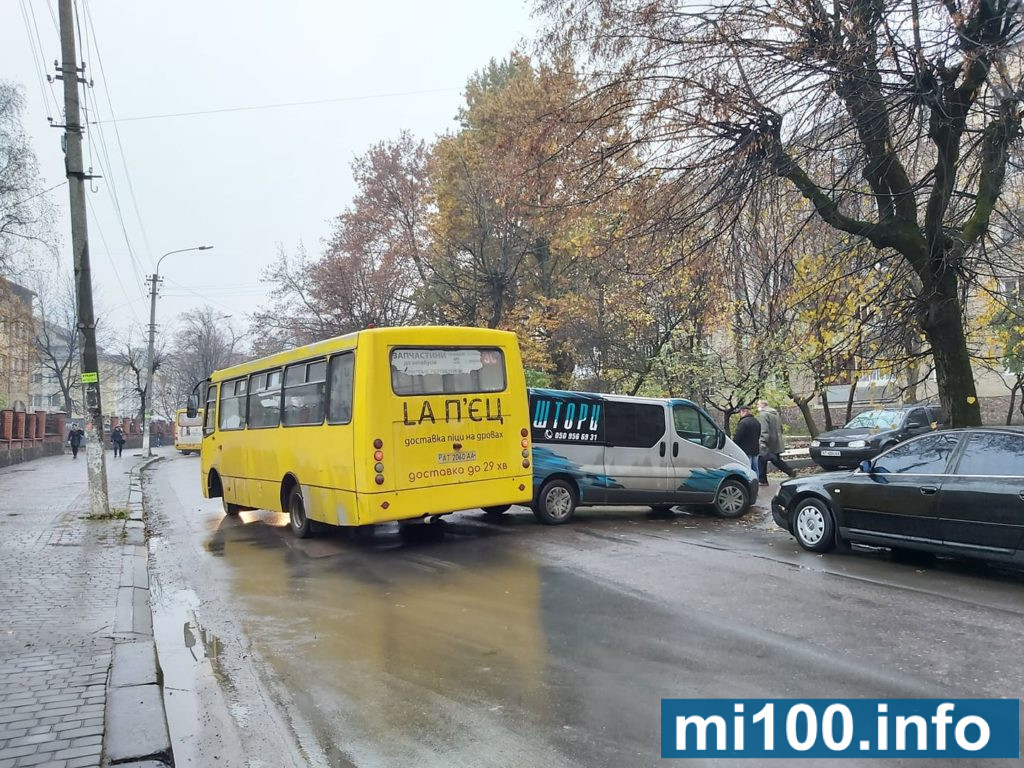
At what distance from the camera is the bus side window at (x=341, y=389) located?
32.0 feet

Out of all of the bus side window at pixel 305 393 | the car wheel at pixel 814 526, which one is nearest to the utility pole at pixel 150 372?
the bus side window at pixel 305 393

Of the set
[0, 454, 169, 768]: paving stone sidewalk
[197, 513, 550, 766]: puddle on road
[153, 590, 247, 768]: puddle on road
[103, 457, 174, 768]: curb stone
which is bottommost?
[153, 590, 247, 768]: puddle on road

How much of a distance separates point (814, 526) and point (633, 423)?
362 cm

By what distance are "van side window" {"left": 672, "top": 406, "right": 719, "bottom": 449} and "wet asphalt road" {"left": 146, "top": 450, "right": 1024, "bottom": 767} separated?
2772mm

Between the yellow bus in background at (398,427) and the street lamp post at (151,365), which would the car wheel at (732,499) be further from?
the street lamp post at (151,365)

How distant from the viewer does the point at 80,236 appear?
1331cm

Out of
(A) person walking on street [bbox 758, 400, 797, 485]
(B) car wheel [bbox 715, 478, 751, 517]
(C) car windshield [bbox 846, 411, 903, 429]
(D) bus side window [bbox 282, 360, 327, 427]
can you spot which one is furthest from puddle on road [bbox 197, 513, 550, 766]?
(C) car windshield [bbox 846, 411, 903, 429]

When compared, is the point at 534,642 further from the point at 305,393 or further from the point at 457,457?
the point at 305,393

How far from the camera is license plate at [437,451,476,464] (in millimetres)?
9905

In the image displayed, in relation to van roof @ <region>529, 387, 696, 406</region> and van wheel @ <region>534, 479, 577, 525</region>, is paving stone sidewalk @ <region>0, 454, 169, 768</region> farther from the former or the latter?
van roof @ <region>529, 387, 696, 406</region>

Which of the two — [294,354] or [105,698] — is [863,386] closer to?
[294,354]

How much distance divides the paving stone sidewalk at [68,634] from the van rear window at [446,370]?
3768 mm

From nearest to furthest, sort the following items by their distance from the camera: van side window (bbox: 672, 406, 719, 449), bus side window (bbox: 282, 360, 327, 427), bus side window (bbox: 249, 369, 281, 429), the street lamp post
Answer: bus side window (bbox: 282, 360, 327, 427) < bus side window (bbox: 249, 369, 281, 429) < van side window (bbox: 672, 406, 719, 449) < the street lamp post

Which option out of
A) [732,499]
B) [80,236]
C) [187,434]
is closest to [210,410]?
[80,236]
